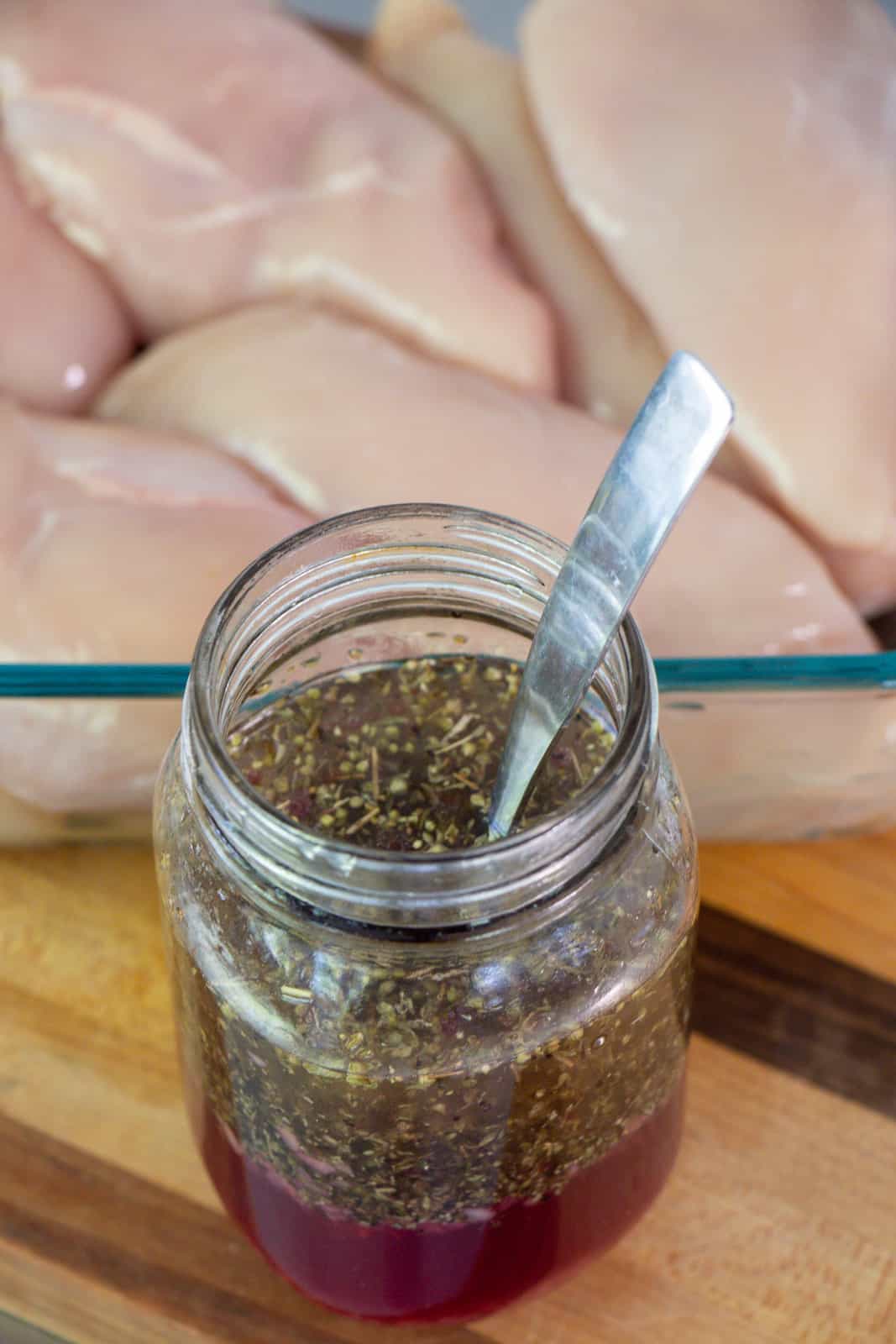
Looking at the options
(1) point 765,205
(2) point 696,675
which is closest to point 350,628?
(2) point 696,675

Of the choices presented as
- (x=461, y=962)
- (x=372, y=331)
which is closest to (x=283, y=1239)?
(x=461, y=962)

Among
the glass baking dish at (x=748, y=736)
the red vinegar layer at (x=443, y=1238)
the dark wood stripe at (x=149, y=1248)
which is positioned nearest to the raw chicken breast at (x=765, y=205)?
the glass baking dish at (x=748, y=736)

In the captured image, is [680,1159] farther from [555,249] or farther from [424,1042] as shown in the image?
[555,249]

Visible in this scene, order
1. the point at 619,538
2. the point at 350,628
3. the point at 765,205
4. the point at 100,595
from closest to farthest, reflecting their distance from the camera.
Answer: the point at 619,538 < the point at 350,628 < the point at 100,595 < the point at 765,205

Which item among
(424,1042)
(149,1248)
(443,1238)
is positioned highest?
(424,1042)

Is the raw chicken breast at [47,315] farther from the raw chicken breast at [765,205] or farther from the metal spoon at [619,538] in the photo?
the metal spoon at [619,538]
